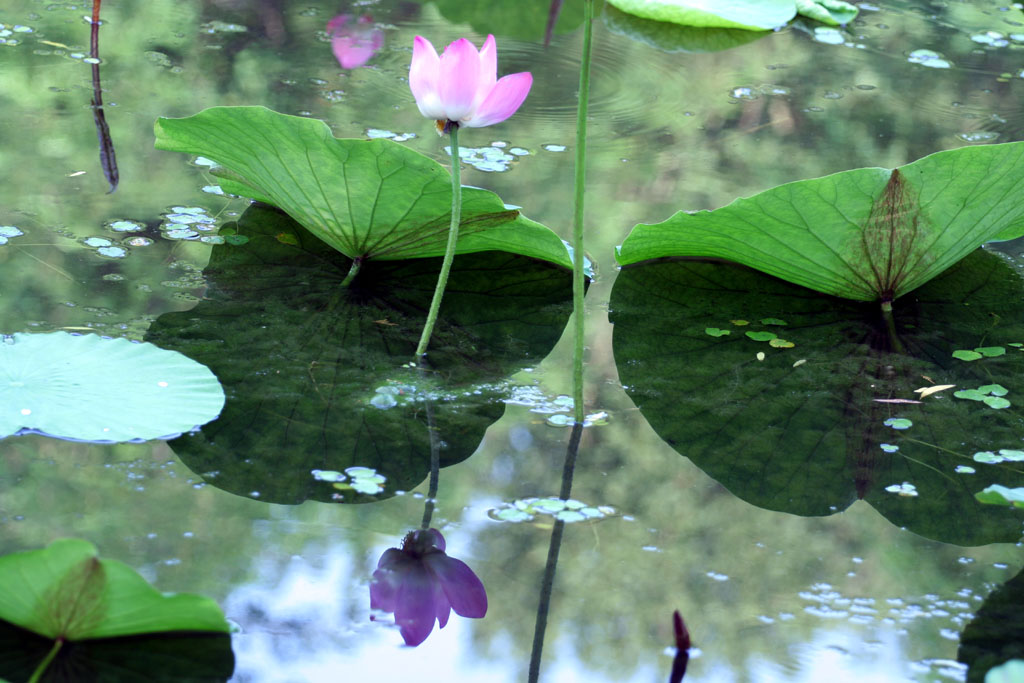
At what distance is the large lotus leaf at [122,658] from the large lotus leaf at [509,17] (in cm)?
269

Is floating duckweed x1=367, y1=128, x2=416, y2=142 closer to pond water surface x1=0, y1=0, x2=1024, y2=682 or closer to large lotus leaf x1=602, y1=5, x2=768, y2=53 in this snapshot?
pond water surface x1=0, y1=0, x2=1024, y2=682

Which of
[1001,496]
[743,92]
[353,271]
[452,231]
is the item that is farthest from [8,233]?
[743,92]

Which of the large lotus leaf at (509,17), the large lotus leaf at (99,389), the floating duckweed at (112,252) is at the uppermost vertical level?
the large lotus leaf at (509,17)

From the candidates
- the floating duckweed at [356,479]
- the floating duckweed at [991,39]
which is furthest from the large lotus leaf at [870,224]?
the floating duckweed at [991,39]

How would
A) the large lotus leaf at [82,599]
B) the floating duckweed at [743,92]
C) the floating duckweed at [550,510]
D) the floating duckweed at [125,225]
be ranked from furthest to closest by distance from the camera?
the floating duckweed at [743,92] < the floating duckweed at [125,225] < the floating duckweed at [550,510] < the large lotus leaf at [82,599]

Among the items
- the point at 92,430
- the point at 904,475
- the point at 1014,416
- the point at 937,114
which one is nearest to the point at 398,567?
the point at 92,430

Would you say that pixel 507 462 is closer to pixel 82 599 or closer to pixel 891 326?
pixel 82 599

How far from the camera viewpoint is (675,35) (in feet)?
11.8

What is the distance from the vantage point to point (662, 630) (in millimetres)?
→ 1088

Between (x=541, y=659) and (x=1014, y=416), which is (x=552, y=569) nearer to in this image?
(x=541, y=659)

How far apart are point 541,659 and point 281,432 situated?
50cm

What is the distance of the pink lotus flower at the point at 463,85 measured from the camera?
133 cm

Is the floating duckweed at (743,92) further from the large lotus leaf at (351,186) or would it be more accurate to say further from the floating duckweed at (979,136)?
the large lotus leaf at (351,186)

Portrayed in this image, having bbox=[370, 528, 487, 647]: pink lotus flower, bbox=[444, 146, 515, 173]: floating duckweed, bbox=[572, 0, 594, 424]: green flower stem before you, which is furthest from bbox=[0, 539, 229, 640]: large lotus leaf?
bbox=[444, 146, 515, 173]: floating duckweed
